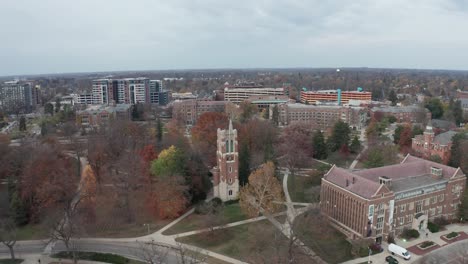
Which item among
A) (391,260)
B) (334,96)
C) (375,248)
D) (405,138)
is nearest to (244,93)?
(334,96)

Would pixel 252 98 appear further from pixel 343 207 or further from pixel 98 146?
pixel 343 207

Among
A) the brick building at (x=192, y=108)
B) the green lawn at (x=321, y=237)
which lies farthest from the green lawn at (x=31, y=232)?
the brick building at (x=192, y=108)

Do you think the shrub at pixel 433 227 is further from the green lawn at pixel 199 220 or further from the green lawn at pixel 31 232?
the green lawn at pixel 31 232

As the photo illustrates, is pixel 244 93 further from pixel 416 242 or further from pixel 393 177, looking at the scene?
pixel 416 242

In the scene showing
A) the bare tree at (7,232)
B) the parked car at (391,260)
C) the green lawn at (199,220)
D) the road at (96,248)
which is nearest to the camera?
the parked car at (391,260)

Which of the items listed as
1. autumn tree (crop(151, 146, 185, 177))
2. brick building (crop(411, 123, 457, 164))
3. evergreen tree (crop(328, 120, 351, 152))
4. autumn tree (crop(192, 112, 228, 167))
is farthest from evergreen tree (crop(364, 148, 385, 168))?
autumn tree (crop(151, 146, 185, 177))

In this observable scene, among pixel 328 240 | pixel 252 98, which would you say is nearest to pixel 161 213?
pixel 328 240

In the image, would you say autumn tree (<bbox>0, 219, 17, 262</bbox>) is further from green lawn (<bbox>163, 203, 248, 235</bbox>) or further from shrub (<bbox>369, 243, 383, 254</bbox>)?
shrub (<bbox>369, 243, 383, 254</bbox>)
